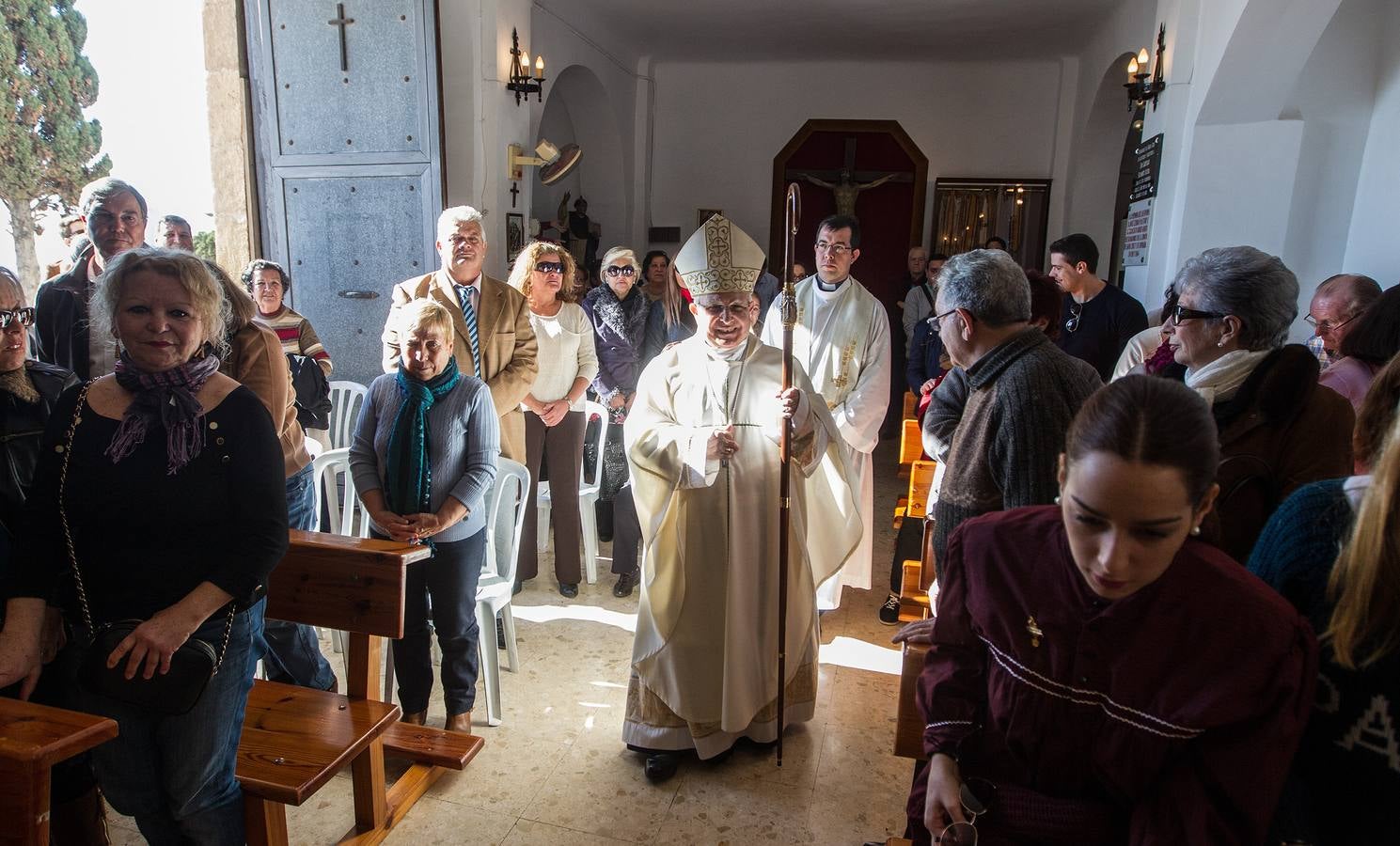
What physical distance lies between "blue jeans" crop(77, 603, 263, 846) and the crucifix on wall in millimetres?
7456

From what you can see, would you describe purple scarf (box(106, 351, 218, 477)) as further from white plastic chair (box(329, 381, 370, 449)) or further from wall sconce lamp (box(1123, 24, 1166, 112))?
wall sconce lamp (box(1123, 24, 1166, 112))

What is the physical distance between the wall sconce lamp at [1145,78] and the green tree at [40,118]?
21.6 feet

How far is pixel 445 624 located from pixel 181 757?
0.94 metres

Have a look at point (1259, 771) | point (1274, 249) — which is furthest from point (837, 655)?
point (1274, 249)

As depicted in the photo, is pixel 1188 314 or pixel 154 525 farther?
pixel 1188 314

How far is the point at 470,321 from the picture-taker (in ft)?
11.0

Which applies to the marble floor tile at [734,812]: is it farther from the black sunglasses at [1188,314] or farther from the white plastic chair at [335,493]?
the black sunglasses at [1188,314]

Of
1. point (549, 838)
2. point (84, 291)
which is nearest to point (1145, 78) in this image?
point (549, 838)

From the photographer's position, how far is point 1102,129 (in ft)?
23.1

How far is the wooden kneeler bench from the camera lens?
1.92 meters

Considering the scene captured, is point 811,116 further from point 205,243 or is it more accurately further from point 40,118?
point 40,118

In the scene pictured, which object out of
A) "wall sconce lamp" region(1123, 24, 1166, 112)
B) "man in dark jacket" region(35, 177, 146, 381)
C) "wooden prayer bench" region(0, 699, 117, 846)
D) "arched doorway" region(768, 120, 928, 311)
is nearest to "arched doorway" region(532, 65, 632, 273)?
"arched doorway" region(768, 120, 928, 311)

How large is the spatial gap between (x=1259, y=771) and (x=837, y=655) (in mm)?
2399

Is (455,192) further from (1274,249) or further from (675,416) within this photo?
(1274,249)
